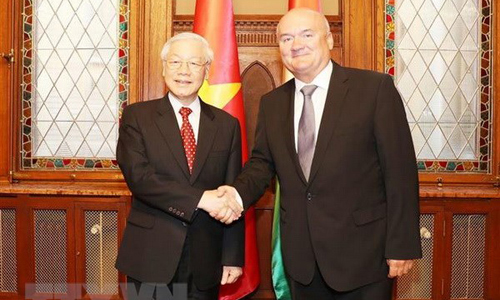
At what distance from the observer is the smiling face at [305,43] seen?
1.97 m

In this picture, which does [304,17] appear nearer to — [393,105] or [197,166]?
[393,105]

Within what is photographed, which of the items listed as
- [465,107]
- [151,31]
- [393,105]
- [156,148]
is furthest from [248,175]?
[465,107]

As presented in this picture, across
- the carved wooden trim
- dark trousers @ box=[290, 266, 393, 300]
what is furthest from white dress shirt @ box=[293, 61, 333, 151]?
the carved wooden trim

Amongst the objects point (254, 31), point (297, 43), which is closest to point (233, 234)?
point (297, 43)

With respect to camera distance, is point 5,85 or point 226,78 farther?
point 5,85

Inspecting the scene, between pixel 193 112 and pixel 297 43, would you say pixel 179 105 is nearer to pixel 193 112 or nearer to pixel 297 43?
pixel 193 112

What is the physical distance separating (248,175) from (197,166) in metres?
0.23

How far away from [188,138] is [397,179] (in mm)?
722

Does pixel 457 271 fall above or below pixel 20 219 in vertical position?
below

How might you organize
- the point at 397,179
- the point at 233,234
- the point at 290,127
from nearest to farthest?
the point at 397,179 < the point at 290,127 < the point at 233,234

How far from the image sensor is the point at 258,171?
6.99ft

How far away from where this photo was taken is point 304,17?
1983mm

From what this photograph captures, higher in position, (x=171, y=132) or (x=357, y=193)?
(x=171, y=132)

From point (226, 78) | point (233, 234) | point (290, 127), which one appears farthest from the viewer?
point (226, 78)
